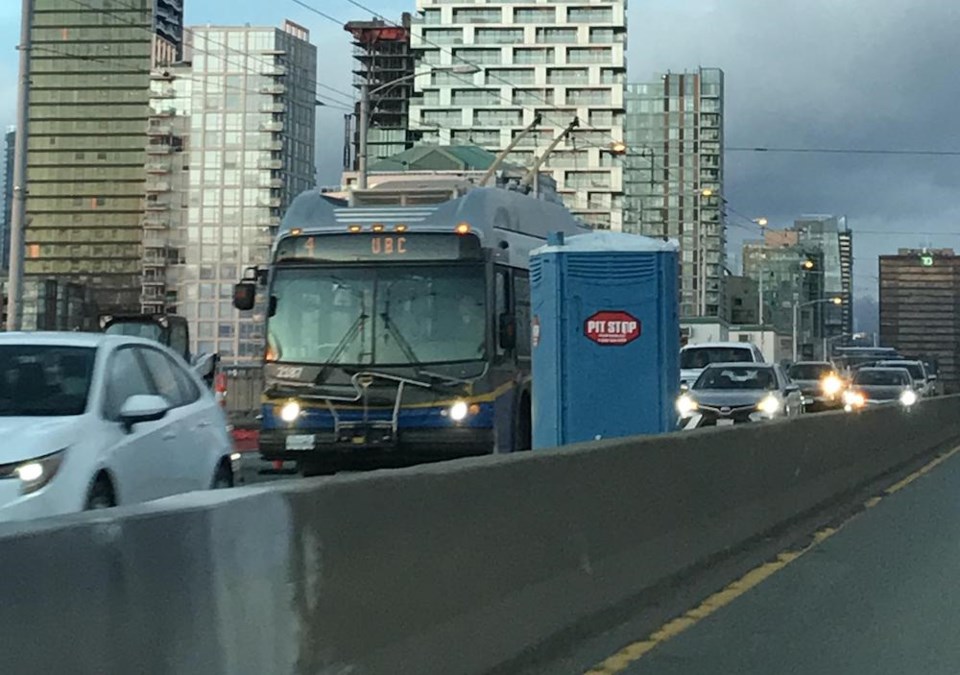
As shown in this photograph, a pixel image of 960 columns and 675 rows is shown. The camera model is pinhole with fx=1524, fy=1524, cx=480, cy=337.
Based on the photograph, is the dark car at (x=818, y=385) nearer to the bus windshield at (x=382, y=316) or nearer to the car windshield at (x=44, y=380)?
the bus windshield at (x=382, y=316)

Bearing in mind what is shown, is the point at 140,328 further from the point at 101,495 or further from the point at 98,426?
the point at 101,495

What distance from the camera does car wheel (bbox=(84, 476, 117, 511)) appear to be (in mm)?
8773

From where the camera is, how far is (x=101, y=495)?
8.94m

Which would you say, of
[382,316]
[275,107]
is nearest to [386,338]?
[382,316]

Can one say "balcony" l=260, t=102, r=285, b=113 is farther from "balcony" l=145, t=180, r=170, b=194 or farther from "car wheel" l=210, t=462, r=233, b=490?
"car wheel" l=210, t=462, r=233, b=490

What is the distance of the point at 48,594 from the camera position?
407 cm

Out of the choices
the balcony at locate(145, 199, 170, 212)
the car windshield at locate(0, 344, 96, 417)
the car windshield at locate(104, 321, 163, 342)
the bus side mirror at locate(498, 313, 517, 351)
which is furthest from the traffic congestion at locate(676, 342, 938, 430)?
the balcony at locate(145, 199, 170, 212)

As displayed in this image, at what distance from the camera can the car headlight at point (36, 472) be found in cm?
815

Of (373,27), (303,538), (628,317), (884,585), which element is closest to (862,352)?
(628,317)

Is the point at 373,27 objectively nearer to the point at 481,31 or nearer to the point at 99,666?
the point at 481,31

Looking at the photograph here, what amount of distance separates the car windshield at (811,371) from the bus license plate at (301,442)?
25.7 metres

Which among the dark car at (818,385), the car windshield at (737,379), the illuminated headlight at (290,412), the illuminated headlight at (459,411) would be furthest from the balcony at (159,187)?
the illuminated headlight at (459,411)

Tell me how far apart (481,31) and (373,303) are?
402 ft

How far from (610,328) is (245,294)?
4277 mm
